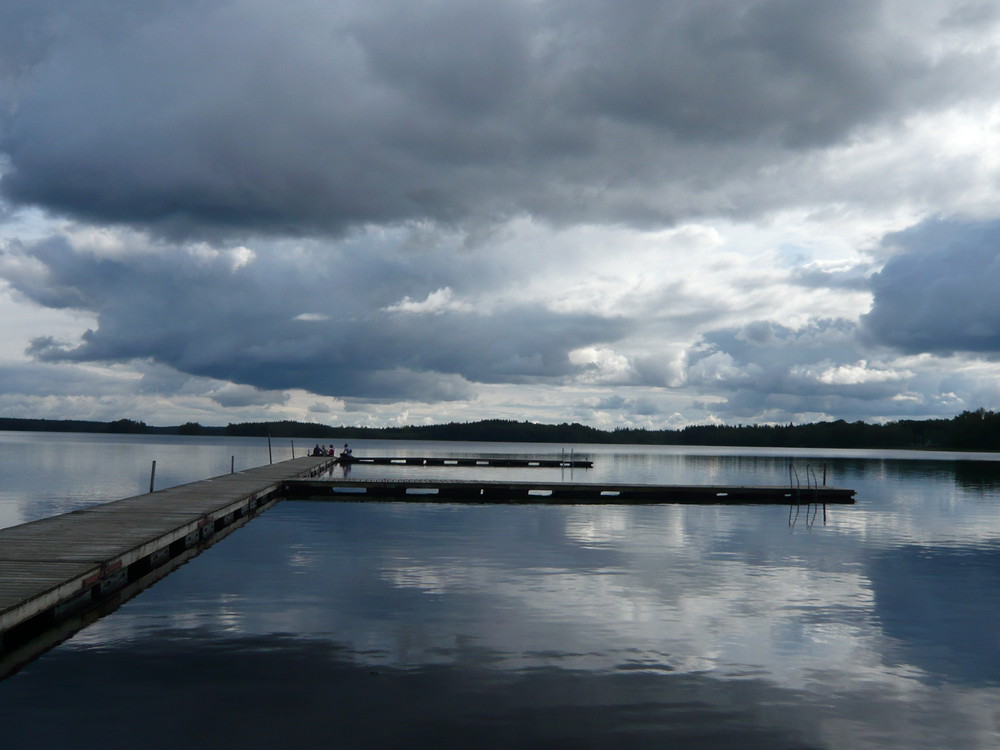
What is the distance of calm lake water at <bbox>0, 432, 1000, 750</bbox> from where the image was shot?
33.0 ft

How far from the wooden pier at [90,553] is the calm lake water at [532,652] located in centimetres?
78

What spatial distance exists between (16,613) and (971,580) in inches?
896

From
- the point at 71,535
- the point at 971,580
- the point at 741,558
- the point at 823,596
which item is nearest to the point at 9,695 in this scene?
the point at 71,535

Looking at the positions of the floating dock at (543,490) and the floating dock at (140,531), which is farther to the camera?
the floating dock at (543,490)

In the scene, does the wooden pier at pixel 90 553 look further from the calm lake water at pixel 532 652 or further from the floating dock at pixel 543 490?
the floating dock at pixel 543 490

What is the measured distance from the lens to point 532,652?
13.5m

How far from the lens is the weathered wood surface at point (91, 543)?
13.2m

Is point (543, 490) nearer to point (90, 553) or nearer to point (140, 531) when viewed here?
point (140, 531)

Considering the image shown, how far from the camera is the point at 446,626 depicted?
15.2 meters

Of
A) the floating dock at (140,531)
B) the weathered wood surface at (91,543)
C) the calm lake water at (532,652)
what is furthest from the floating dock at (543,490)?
the calm lake water at (532,652)

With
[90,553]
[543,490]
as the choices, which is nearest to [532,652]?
[90,553]

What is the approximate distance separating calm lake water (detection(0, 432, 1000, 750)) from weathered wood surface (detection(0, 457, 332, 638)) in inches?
35.2

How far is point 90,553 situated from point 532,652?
979 cm

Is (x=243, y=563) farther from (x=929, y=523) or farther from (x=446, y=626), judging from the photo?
(x=929, y=523)
